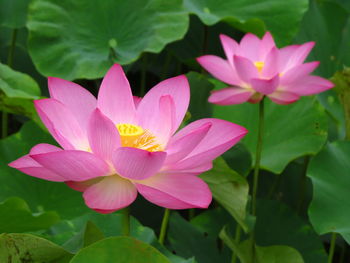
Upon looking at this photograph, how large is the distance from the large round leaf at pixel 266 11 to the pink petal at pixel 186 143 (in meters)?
0.99

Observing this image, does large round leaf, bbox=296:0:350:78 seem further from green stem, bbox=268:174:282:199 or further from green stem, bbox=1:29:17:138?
green stem, bbox=1:29:17:138

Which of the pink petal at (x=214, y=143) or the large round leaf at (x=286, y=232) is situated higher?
the pink petal at (x=214, y=143)

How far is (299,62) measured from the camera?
1088 mm

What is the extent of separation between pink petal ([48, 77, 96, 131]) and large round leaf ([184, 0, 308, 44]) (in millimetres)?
915

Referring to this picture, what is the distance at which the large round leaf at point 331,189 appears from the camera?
1.00 metres

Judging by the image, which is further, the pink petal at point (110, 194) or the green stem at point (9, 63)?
the green stem at point (9, 63)

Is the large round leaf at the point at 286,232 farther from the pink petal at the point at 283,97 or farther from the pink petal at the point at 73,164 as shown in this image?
the pink petal at the point at 73,164

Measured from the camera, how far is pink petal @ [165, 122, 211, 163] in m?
0.59

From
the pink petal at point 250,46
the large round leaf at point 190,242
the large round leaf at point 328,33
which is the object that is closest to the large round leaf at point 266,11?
the large round leaf at point 328,33

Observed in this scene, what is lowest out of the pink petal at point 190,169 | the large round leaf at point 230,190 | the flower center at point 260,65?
the large round leaf at point 230,190

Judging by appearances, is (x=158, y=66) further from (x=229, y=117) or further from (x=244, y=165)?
(x=244, y=165)

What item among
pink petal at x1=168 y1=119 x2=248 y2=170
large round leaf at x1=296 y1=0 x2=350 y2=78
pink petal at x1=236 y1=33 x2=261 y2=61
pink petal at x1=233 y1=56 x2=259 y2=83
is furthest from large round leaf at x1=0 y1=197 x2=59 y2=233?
large round leaf at x1=296 y1=0 x2=350 y2=78

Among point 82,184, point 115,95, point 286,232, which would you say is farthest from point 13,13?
point 82,184

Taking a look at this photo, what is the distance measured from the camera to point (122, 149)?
562mm
